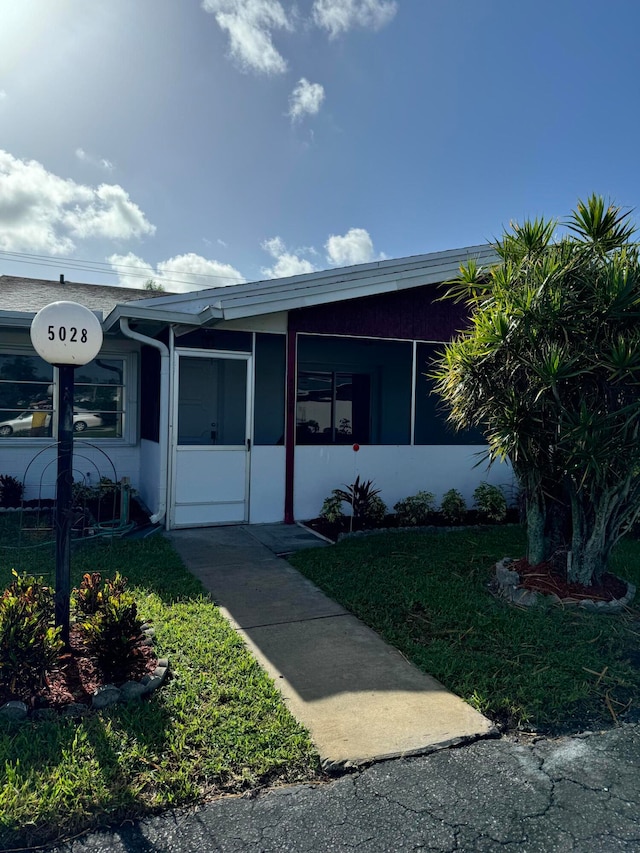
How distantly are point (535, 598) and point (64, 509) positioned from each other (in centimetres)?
364

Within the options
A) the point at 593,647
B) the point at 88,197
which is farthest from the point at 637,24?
the point at 88,197

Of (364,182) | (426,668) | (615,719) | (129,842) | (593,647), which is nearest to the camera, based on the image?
(129,842)

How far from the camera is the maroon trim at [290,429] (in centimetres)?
711

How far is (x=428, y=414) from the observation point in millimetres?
9266

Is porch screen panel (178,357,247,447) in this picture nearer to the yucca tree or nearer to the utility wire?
the yucca tree

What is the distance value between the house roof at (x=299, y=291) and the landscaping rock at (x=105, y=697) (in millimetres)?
4149

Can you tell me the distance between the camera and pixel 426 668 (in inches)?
134

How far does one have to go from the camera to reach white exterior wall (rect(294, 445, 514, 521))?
7.43m

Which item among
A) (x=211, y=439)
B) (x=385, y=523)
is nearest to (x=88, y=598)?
(x=211, y=439)

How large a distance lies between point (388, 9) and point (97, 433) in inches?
287

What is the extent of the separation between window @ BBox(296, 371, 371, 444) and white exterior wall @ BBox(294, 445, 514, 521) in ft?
1.07

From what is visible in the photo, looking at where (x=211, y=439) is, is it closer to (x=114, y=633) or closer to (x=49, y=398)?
(x=49, y=398)

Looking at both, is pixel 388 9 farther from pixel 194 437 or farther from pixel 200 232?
pixel 200 232

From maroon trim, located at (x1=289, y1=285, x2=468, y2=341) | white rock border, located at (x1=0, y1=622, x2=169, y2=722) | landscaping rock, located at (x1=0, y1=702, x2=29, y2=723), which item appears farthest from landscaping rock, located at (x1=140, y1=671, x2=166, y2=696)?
maroon trim, located at (x1=289, y1=285, x2=468, y2=341)
